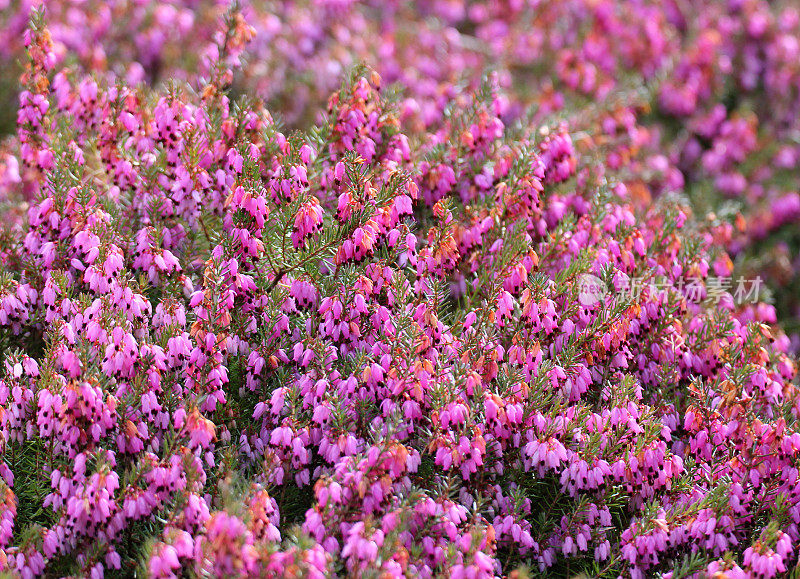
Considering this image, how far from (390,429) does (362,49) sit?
622cm

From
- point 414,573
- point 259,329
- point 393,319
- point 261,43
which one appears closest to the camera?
point 414,573

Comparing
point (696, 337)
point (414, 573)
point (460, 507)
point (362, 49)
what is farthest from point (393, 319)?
point (362, 49)

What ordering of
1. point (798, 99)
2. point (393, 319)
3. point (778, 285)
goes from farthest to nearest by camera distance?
point (798, 99) < point (778, 285) < point (393, 319)

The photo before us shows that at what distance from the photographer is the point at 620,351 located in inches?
170

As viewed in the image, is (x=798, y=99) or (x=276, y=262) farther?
(x=798, y=99)

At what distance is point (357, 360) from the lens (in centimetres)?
388

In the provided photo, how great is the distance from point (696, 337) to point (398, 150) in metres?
2.05

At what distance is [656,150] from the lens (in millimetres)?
8727

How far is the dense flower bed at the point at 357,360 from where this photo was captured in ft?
11.5

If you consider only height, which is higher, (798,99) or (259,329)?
(798,99)

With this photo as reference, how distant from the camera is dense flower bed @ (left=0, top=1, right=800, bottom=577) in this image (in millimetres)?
3518

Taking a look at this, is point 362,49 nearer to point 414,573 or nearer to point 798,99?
point 798,99

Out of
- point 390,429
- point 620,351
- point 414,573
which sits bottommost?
point 414,573

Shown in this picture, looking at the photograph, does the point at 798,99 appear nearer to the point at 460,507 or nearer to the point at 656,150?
the point at 656,150
